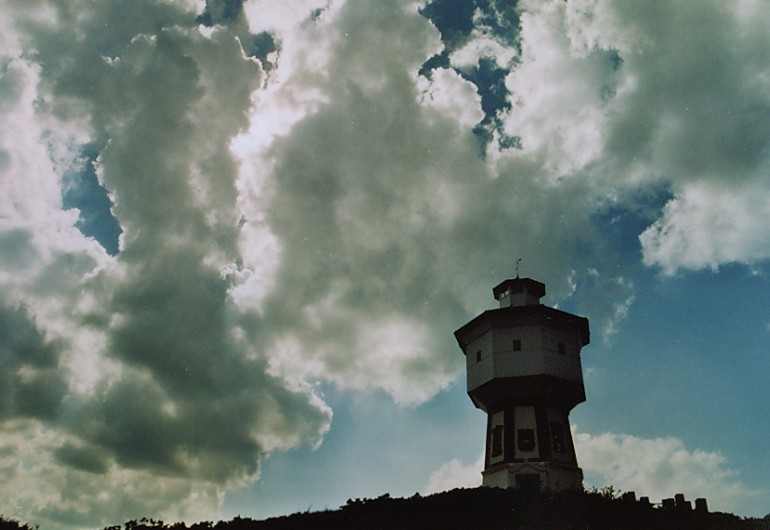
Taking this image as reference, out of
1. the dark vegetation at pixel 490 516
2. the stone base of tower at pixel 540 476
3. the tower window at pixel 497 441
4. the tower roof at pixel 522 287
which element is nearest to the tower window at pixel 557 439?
the stone base of tower at pixel 540 476

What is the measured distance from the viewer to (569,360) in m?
33.0

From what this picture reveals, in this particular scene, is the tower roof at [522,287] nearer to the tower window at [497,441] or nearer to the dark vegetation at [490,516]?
the tower window at [497,441]

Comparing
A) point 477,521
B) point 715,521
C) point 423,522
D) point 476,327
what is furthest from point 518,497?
point 476,327

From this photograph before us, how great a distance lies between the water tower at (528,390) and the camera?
3138 centimetres

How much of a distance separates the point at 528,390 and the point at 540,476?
4.61 m

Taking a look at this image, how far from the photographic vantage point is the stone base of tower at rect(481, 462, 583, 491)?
1201 inches

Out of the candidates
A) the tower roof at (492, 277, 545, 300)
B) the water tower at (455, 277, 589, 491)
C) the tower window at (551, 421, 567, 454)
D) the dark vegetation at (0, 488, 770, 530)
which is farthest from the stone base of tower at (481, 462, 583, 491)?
the tower roof at (492, 277, 545, 300)

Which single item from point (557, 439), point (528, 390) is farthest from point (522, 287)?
point (557, 439)

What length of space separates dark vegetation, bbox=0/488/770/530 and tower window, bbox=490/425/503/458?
21.4 feet

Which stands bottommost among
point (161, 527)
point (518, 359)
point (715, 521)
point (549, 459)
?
point (161, 527)

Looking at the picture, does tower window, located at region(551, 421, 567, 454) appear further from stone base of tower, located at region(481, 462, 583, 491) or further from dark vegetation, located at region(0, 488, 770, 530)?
dark vegetation, located at region(0, 488, 770, 530)

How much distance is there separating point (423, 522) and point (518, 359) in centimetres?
1206

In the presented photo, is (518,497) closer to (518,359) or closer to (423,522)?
(423,522)

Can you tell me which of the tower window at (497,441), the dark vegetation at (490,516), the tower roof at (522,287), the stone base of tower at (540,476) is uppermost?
the tower roof at (522,287)
